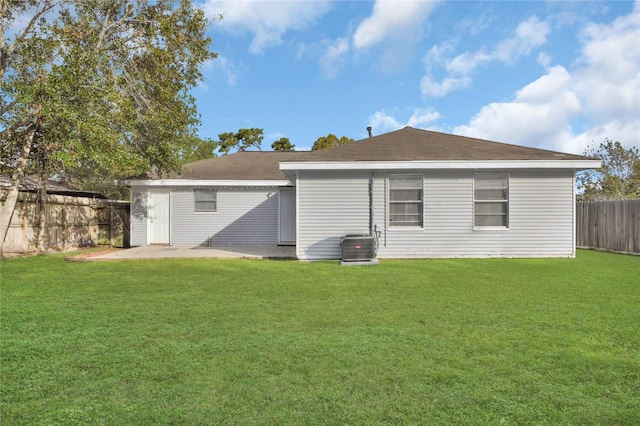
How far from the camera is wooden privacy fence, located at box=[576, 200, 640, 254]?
11.2 m

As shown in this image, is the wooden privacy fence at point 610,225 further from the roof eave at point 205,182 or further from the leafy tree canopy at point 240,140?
the leafy tree canopy at point 240,140

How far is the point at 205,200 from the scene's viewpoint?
13.9 meters

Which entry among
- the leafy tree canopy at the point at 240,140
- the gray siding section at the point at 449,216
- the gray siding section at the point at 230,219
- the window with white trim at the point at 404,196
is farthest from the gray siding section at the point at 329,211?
the leafy tree canopy at the point at 240,140

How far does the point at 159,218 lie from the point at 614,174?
79.2ft

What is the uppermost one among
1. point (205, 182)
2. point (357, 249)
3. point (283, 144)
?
point (283, 144)

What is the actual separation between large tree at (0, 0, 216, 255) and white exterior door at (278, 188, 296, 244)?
3.96m

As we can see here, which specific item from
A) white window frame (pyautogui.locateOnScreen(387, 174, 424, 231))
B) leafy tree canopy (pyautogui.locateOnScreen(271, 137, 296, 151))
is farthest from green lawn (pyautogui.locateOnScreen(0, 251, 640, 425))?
leafy tree canopy (pyautogui.locateOnScreen(271, 137, 296, 151))

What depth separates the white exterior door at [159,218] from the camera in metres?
14.0

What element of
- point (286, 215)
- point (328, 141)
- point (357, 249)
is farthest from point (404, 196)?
point (328, 141)

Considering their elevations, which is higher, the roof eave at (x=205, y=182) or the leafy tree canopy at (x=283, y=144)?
the leafy tree canopy at (x=283, y=144)

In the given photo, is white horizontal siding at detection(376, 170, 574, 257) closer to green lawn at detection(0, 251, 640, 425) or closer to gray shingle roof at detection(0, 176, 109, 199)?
green lawn at detection(0, 251, 640, 425)

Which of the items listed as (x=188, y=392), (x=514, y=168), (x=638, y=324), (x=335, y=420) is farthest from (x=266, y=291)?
(x=514, y=168)

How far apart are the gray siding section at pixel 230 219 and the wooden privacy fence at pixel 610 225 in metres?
11.2

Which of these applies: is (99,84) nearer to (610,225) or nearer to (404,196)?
(404,196)
